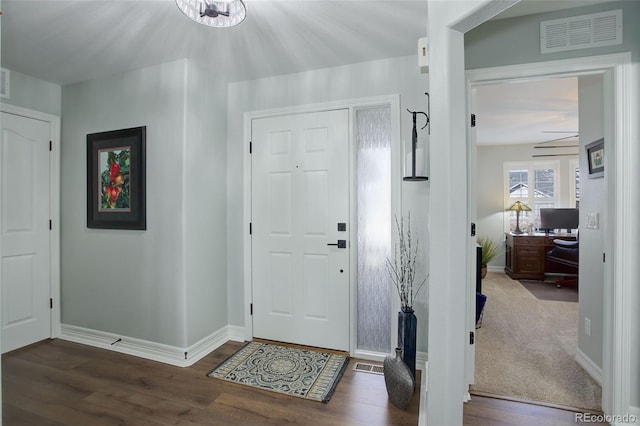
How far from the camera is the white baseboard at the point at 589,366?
246 cm

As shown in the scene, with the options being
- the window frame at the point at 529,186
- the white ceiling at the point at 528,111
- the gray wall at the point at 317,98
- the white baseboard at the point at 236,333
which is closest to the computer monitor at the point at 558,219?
the window frame at the point at 529,186

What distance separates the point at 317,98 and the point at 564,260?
4.81 meters

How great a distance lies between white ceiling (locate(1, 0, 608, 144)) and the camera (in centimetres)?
206

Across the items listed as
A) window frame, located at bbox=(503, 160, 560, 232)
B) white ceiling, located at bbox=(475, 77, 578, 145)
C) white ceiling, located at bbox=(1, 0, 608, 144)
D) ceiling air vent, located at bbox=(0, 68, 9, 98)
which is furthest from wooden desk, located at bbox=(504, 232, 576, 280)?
ceiling air vent, located at bbox=(0, 68, 9, 98)

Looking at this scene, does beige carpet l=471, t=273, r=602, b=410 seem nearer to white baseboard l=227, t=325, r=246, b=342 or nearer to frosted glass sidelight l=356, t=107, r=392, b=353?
frosted glass sidelight l=356, t=107, r=392, b=353

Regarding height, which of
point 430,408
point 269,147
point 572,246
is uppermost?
point 269,147

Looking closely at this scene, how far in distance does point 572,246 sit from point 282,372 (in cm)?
501

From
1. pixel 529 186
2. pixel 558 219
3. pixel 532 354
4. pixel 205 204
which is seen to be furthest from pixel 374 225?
pixel 529 186

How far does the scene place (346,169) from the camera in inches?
114

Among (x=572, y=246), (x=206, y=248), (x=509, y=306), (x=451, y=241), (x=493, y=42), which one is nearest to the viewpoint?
(x=451, y=241)

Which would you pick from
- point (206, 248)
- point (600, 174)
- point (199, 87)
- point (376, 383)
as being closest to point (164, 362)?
point (206, 248)

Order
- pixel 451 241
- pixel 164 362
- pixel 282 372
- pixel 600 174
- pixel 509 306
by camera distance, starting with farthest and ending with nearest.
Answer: pixel 509 306
pixel 164 362
pixel 282 372
pixel 600 174
pixel 451 241

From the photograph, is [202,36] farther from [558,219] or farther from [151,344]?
[558,219]

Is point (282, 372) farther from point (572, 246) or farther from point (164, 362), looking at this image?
point (572, 246)
